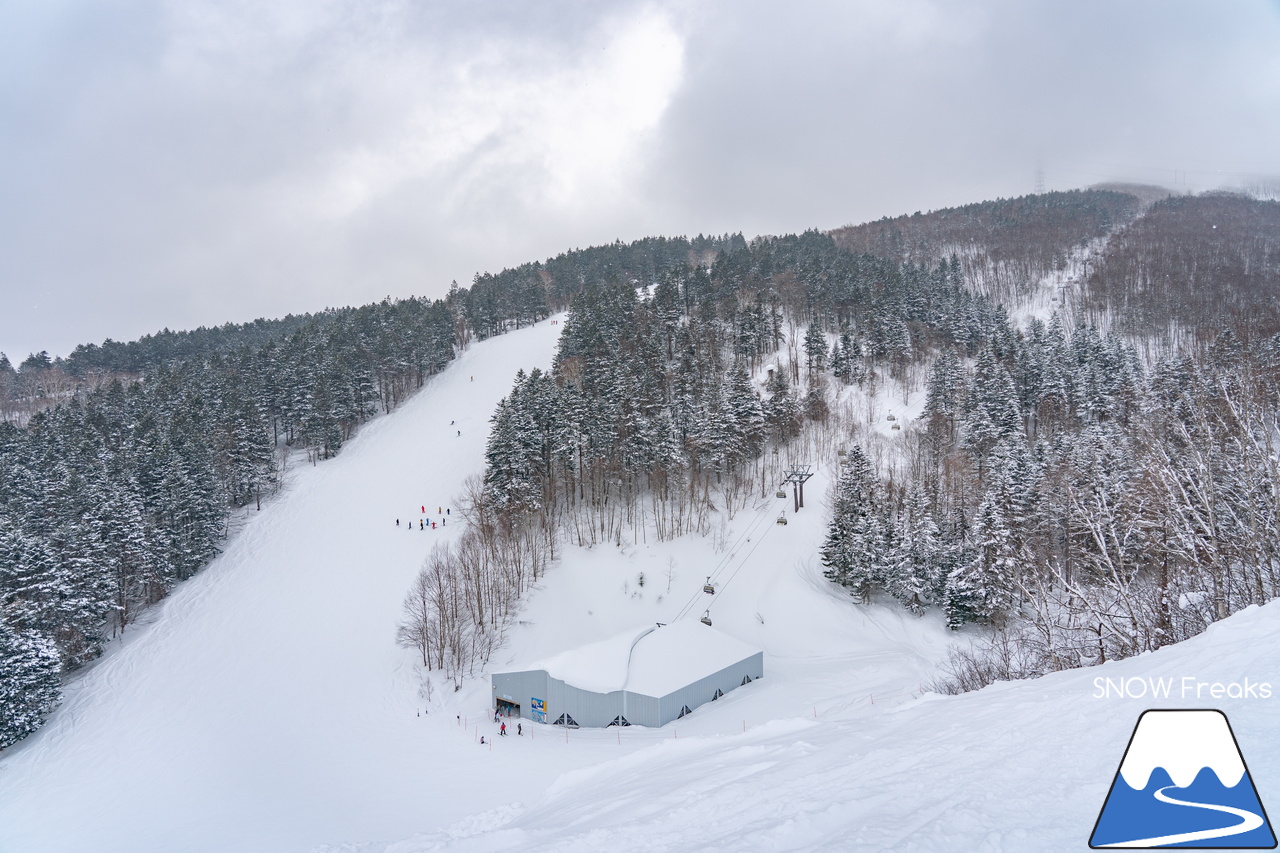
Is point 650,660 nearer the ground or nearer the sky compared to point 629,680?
nearer the sky

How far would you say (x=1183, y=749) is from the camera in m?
5.54

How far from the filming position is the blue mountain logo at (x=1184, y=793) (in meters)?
4.84

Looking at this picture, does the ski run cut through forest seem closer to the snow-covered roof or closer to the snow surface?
the snow surface

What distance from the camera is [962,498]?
45344 millimetres

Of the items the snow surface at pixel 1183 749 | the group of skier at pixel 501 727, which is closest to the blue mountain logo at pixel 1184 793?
the snow surface at pixel 1183 749

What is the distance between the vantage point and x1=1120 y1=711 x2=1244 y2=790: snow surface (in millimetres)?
5246

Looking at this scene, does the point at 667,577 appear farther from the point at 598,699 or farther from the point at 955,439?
the point at 955,439

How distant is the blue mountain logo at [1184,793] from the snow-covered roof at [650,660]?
1098 inches

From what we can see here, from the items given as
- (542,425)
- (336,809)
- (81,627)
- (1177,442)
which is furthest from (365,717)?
(1177,442)

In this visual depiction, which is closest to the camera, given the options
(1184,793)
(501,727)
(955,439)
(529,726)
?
(1184,793)

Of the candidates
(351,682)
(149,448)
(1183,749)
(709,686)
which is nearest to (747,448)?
(709,686)

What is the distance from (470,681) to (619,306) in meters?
53.7

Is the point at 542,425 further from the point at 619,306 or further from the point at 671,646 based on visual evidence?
the point at 619,306

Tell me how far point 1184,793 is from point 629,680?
29201 millimetres
